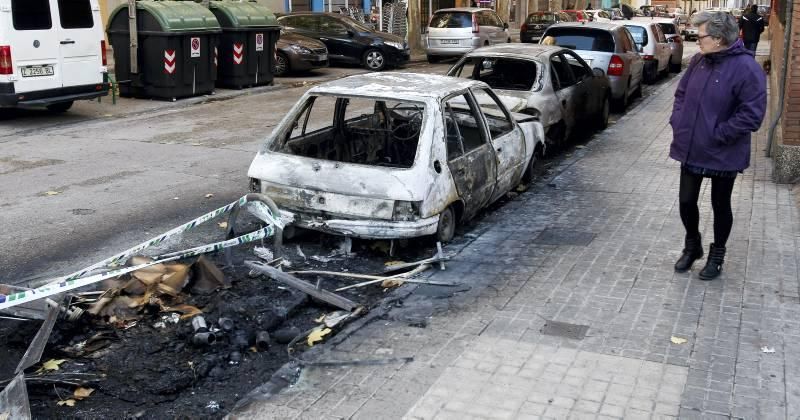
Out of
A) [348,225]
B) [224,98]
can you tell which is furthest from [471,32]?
[348,225]

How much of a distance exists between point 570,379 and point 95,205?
18.5 ft

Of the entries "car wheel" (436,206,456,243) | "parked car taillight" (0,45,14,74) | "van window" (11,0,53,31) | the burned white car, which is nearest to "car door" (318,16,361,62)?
"van window" (11,0,53,31)

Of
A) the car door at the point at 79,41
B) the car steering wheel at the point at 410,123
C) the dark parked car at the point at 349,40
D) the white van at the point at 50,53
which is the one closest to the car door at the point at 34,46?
the white van at the point at 50,53

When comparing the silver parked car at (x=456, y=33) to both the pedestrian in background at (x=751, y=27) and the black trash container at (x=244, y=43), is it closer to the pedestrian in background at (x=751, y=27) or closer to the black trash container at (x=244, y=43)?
the pedestrian in background at (x=751, y=27)

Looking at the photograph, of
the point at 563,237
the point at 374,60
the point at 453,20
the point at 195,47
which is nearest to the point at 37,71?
the point at 195,47

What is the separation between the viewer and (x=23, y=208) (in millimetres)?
8312

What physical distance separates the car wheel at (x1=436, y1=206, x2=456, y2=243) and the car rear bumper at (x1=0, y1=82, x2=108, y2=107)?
8559mm

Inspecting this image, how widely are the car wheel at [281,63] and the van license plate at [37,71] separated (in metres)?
8.22

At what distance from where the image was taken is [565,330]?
5324mm

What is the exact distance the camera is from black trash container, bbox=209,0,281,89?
17.8 meters

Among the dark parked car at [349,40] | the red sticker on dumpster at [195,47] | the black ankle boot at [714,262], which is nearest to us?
the black ankle boot at [714,262]

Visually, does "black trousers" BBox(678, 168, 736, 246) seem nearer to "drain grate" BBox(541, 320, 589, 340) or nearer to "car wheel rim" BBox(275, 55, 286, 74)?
"drain grate" BBox(541, 320, 589, 340)

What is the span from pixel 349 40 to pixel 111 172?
14.4 meters

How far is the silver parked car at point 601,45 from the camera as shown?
14.8 m
